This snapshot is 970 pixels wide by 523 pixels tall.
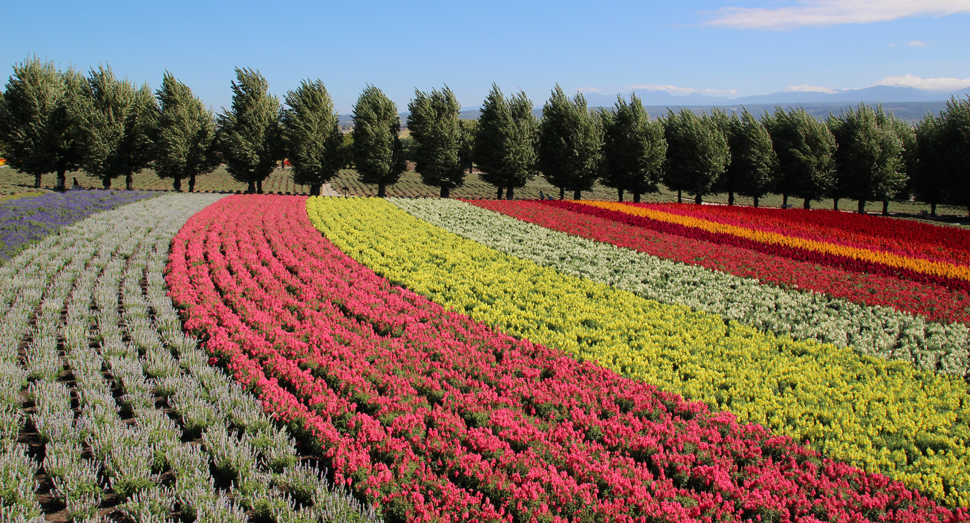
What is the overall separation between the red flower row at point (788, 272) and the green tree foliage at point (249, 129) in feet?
102

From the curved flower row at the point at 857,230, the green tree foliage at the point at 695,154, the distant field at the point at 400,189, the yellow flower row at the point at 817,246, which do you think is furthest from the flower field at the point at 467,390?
the distant field at the point at 400,189

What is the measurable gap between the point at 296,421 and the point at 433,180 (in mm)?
39804

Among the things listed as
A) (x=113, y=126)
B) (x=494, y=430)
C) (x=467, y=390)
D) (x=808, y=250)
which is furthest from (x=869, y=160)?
(x=113, y=126)

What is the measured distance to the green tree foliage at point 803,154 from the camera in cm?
4103

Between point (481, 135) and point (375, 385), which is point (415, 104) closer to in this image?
point (481, 135)

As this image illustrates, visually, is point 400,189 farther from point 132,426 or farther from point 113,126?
point 132,426

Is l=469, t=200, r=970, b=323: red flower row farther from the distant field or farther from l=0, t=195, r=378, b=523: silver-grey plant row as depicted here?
the distant field

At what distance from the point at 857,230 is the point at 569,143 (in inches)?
956

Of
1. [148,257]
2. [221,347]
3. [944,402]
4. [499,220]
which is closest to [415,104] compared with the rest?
[499,220]

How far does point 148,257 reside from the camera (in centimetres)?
1530

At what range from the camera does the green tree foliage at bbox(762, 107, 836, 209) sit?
1615 inches

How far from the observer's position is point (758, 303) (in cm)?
1287

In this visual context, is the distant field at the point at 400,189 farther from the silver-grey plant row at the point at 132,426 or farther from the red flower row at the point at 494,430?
the red flower row at the point at 494,430

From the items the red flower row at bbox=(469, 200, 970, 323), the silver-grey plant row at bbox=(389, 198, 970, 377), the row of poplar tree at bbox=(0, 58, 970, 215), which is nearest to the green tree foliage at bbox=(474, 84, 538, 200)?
the row of poplar tree at bbox=(0, 58, 970, 215)
